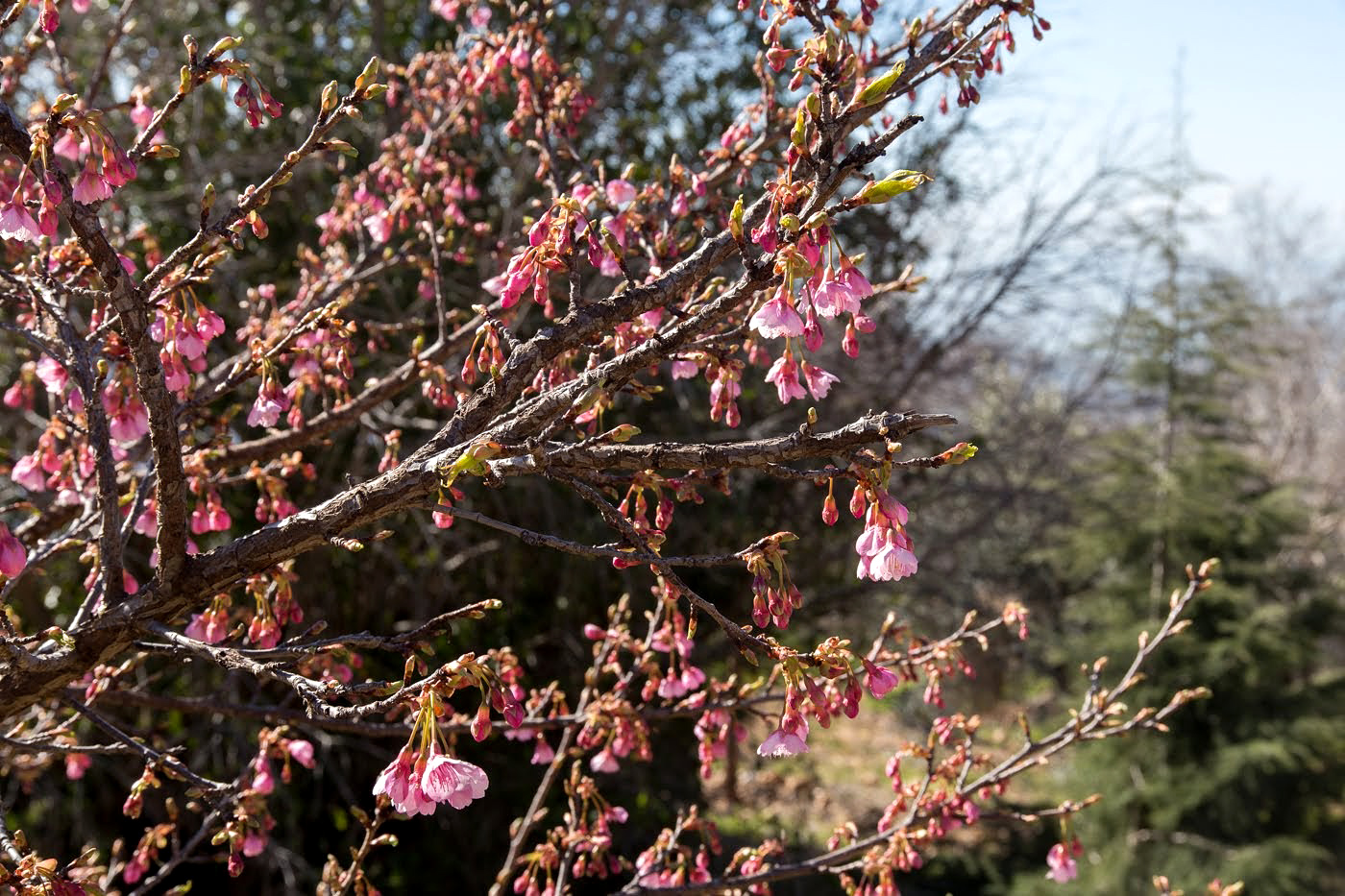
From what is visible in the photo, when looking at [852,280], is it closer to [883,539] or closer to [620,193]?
[883,539]

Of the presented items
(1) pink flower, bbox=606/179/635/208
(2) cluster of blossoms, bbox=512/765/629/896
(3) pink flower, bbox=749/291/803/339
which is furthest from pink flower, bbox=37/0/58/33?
(2) cluster of blossoms, bbox=512/765/629/896

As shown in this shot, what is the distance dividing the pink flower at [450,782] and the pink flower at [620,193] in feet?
4.33

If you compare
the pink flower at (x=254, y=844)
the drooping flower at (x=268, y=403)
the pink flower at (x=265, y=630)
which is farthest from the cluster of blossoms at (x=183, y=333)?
the pink flower at (x=254, y=844)

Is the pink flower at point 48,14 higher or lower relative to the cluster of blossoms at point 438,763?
higher

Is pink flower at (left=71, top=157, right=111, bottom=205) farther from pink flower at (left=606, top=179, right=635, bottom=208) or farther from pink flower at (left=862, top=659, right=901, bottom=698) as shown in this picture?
pink flower at (left=862, top=659, right=901, bottom=698)

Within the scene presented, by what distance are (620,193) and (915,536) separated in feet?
18.4

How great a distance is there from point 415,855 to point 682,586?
457cm

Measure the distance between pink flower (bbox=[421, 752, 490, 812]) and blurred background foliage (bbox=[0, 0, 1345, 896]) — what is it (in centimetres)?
153

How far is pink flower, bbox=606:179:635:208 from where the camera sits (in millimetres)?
2162

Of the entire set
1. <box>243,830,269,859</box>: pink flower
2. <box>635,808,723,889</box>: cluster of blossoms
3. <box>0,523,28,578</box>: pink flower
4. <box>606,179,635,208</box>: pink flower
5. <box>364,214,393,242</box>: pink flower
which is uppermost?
<box>364,214,393,242</box>: pink flower

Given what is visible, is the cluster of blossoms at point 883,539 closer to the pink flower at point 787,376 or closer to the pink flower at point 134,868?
the pink flower at point 787,376

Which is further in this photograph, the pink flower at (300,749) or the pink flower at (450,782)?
the pink flower at (300,749)

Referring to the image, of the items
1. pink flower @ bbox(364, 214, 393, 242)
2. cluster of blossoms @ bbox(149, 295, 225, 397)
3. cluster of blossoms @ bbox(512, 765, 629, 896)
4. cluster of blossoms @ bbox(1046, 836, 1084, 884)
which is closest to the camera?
cluster of blossoms @ bbox(149, 295, 225, 397)

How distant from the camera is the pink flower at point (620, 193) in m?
2.16
